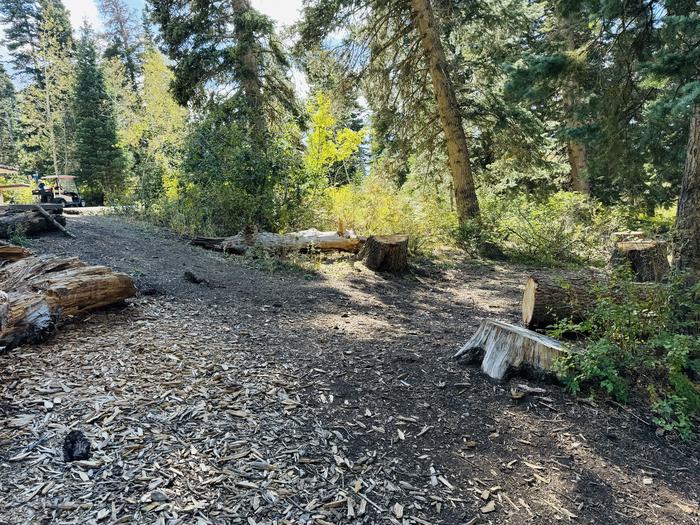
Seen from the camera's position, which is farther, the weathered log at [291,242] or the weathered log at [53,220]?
the weathered log at [291,242]

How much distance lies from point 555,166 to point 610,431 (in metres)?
9.25

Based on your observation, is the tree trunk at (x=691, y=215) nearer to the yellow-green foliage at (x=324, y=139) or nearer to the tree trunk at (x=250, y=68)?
the yellow-green foliage at (x=324, y=139)

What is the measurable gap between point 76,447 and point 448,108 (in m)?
8.47

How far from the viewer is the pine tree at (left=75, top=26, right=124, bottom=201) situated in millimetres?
21156

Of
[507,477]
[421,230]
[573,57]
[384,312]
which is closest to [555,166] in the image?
[421,230]

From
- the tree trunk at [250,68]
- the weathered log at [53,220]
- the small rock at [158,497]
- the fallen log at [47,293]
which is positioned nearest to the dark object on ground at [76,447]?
the small rock at [158,497]

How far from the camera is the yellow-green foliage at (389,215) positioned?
8.09 m

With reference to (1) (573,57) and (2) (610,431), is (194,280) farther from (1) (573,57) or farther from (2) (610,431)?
(1) (573,57)

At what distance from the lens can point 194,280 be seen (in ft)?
15.5

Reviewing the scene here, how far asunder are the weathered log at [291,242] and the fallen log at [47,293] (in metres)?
3.20

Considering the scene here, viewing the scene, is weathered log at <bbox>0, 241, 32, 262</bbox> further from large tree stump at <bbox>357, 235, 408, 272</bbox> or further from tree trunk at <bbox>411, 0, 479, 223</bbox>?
tree trunk at <bbox>411, 0, 479, 223</bbox>

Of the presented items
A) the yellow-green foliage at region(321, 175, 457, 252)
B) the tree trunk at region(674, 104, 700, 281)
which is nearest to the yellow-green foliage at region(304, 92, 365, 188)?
the yellow-green foliage at region(321, 175, 457, 252)

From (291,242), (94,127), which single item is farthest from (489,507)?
(94,127)

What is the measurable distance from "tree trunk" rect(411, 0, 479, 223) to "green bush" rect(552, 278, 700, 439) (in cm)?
602
